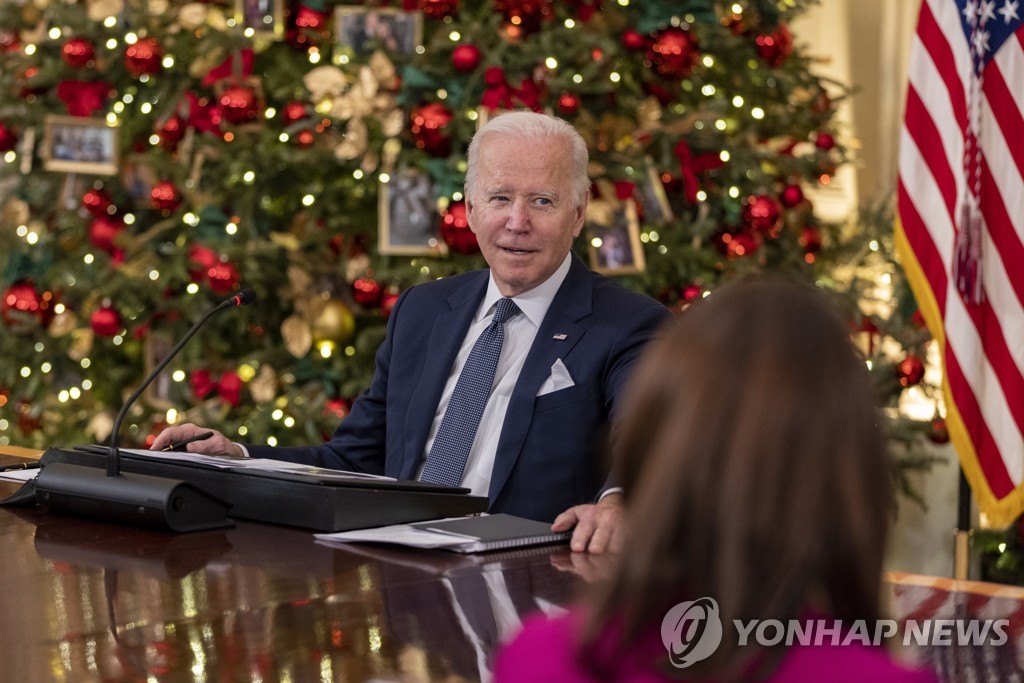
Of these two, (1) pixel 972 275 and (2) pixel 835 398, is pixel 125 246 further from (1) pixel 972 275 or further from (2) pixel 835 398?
(2) pixel 835 398

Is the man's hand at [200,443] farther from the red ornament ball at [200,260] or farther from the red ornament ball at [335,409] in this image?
the red ornament ball at [200,260]

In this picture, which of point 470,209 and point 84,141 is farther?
point 84,141

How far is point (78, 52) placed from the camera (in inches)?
179

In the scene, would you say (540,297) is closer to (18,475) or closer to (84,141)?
(18,475)

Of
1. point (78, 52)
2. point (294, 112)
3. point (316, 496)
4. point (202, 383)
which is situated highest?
point (78, 52)

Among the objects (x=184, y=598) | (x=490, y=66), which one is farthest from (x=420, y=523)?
(x=490, y=66)

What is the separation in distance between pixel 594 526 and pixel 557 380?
594mm

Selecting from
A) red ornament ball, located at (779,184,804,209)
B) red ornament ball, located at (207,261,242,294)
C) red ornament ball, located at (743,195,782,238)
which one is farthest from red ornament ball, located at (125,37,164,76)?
red ornament ball, located at (779,184,804,209)

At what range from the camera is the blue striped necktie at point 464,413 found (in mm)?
2316

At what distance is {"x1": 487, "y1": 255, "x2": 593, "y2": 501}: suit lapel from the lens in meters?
2.28

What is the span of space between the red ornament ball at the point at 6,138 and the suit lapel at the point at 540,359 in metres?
3.19

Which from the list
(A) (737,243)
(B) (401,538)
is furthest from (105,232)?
(B) (401,538)

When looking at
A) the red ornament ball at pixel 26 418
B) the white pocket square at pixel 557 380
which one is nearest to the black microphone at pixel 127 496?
the white pocket square at pixel 557 380

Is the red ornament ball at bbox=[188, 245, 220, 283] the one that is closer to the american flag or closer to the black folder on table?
the american flag
